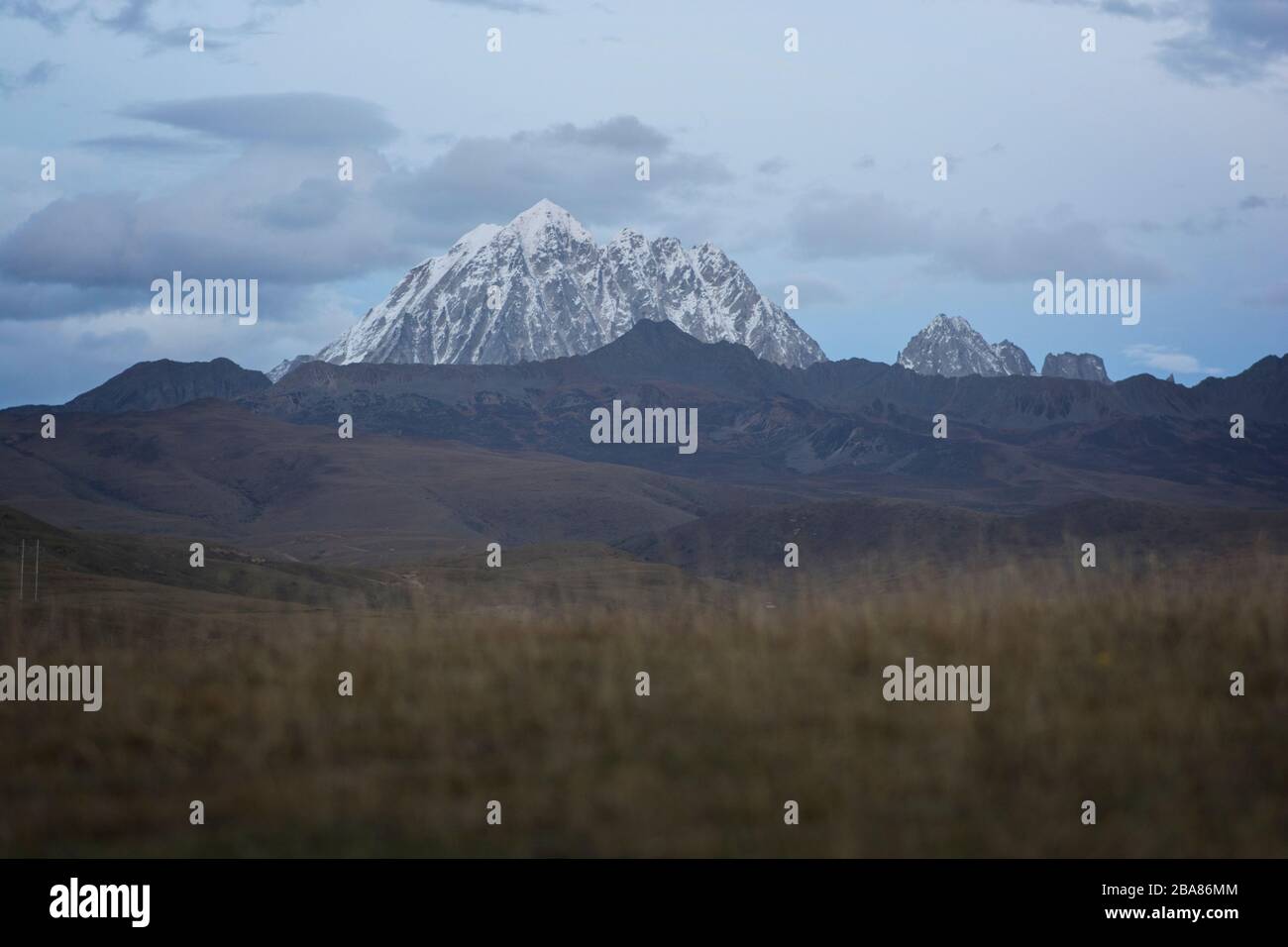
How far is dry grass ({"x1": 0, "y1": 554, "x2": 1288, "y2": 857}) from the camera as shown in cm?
883

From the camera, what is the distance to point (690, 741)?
1028 cm

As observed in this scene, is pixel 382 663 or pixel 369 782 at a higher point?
pixel 382 663

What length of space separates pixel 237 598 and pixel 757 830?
182ft

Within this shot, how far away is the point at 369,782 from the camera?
9586 millimetres

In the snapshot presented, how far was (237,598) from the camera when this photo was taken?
202ft

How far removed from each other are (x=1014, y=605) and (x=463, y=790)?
6368 millimetres

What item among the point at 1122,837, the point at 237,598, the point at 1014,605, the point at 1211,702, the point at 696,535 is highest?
the point at 696,535

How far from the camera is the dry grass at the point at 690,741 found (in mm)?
8828

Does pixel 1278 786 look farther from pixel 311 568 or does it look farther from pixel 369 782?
pixel 311 568

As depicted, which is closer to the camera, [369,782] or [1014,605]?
[369,782]
